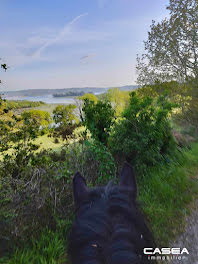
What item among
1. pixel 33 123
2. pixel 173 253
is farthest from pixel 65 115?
pixel 173 253

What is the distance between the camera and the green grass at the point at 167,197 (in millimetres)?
2783

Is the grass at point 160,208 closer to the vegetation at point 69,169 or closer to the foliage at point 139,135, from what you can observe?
the vegetation at point 69,169

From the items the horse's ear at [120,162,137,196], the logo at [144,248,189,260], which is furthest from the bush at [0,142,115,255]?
the horse's ear at [120,162,137,196]

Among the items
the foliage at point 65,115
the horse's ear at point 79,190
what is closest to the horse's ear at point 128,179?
the horse's ear at point 79,190

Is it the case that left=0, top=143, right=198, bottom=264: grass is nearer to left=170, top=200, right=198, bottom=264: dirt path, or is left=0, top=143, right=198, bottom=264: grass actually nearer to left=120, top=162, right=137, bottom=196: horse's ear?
left=170, top=200, right=198, bottom=264: dirt path

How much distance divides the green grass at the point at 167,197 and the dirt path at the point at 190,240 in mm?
91

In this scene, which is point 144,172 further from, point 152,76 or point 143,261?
point 152,76

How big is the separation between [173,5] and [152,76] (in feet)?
12.7

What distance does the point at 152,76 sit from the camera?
11.2 meters

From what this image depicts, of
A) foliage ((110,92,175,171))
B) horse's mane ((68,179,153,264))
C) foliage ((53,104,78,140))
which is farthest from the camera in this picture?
foliage ((53,104,78,140))

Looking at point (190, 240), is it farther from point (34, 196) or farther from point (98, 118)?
point (98, 118)

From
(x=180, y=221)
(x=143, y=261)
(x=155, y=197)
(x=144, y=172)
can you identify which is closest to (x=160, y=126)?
(x=144, y=172)

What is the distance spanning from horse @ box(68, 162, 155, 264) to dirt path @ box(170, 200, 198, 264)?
139 centimetres

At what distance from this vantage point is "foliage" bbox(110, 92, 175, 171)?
4145mm
